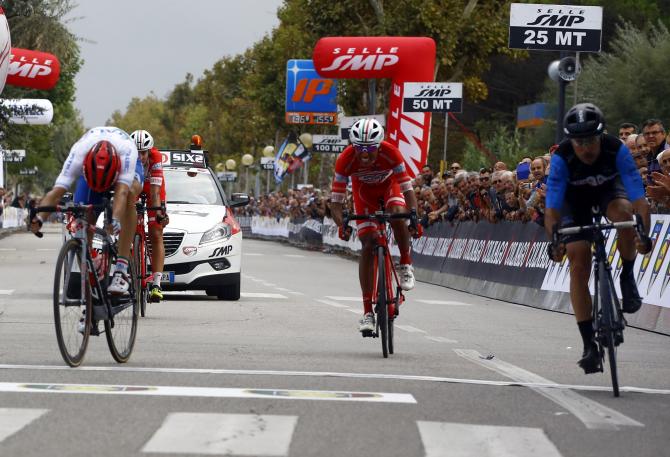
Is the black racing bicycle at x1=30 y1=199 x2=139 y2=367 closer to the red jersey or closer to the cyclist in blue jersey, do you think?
the red jersey

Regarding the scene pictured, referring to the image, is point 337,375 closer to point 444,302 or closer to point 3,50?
point 444,302

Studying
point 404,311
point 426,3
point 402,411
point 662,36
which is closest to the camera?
point 402,411

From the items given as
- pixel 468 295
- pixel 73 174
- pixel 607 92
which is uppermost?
pixel 607 92

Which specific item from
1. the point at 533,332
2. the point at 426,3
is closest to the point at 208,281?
the point at 533,332

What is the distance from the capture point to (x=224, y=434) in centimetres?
761

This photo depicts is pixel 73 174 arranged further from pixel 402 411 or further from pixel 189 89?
pixel 189 89

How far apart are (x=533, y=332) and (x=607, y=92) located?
140 feet

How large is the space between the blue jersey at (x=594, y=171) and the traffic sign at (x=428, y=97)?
79.0 ft

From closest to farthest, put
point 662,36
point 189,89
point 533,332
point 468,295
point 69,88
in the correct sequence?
point 533,332
point 468,295
point 662,36
point 69,88
point 189,89

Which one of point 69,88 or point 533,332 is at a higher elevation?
point 69,88

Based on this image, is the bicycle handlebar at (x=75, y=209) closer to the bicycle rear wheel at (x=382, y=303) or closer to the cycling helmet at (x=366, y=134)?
the cycling helmet at (x=366, y=134)

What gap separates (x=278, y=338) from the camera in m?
14.2

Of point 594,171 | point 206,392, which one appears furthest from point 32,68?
point 206,392

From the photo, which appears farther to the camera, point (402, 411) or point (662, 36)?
point (662, 36)
